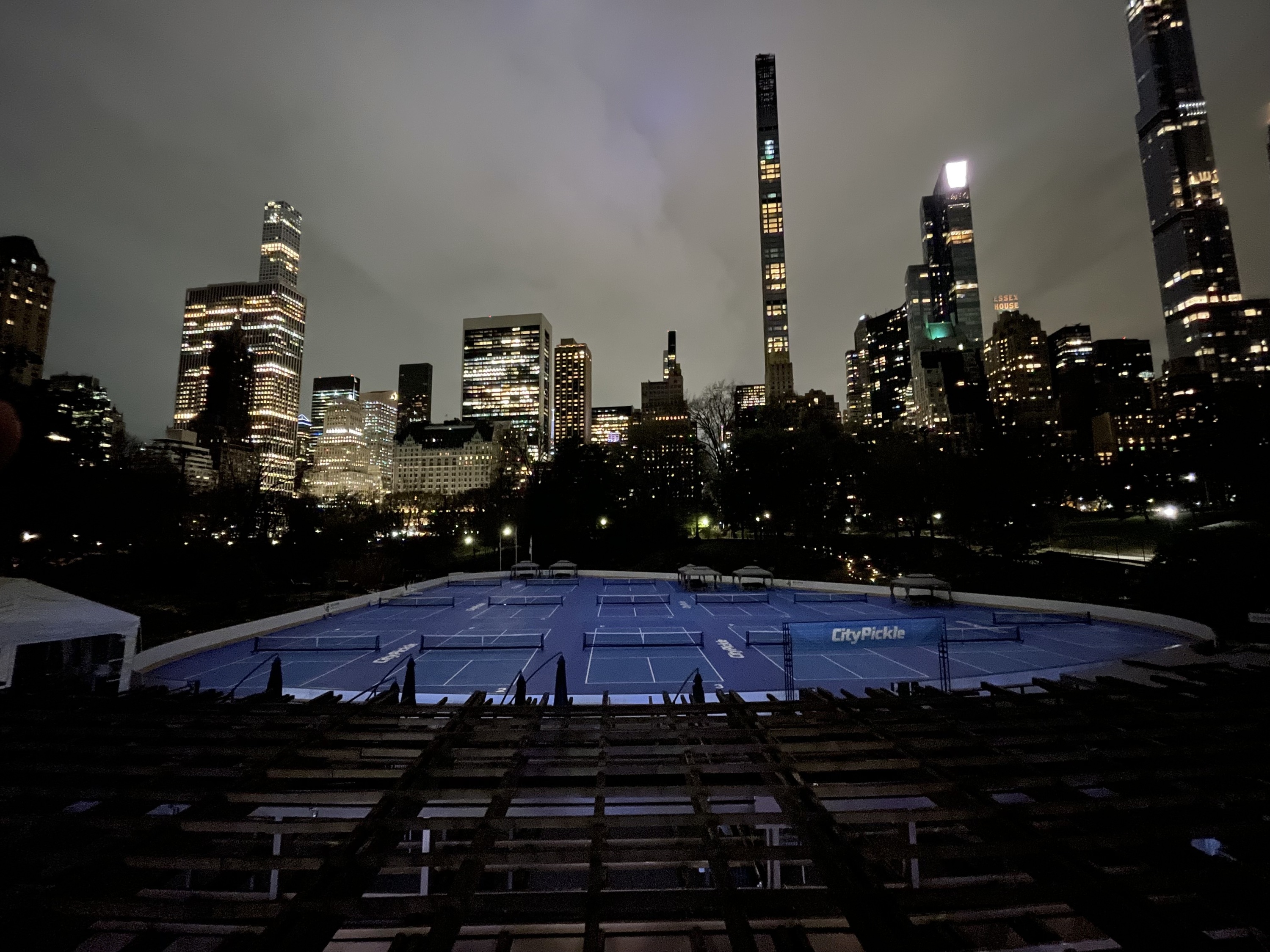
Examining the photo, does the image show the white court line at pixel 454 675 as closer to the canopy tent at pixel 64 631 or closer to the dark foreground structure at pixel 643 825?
the canopy tent at pixel 64 631

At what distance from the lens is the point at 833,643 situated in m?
13.8

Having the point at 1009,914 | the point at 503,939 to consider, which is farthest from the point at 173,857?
the point at 1009,914

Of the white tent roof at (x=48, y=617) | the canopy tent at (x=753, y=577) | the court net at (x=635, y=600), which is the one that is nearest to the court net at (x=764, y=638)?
the court net at (x=635, y=600)

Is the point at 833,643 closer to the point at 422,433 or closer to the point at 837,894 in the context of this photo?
the point at 837,894

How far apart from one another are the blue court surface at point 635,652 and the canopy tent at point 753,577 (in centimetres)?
439

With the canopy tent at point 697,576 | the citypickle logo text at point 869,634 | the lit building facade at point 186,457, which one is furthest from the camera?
the lit building facade at point 186,457

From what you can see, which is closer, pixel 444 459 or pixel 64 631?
pixel 64 631

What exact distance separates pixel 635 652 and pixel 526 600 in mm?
18501

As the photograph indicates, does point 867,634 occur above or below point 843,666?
above

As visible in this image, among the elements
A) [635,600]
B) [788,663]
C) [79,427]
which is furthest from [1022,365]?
[79,427]

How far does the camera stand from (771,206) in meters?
155

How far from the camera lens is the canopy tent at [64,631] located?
11.7 metres

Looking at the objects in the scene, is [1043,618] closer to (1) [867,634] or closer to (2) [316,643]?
(1) [867,634]

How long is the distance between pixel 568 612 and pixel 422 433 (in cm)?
18030
